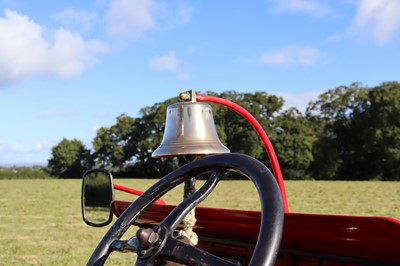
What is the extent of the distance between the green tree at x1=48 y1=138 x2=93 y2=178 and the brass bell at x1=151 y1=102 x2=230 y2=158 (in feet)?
152

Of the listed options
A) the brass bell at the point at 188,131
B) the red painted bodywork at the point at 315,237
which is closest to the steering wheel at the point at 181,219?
the red painted bodywork at the point at 315,237

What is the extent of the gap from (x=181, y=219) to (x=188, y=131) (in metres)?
0.75

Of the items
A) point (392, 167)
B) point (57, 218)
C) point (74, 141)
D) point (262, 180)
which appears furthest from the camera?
point (74, 141)

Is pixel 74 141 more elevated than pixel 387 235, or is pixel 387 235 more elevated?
pixel 74 141

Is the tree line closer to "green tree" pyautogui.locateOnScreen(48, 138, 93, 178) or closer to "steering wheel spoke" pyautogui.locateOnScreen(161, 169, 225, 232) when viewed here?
"green tree" pyautogui.locateOnScreen(48, 138, 93, 178)

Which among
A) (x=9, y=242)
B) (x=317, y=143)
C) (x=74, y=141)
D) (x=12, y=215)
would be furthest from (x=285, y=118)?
(x=9, y=242)

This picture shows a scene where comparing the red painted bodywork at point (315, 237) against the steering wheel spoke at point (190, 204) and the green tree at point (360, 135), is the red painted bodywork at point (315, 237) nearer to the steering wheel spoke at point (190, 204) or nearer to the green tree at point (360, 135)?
the steering wheel spoke at point (190, 204)

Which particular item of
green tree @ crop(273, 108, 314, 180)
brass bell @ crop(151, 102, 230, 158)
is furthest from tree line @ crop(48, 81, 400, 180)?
brass bell @ crop(151, 102, 230, 158)

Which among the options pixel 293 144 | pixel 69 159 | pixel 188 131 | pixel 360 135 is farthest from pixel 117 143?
pixel 188 131

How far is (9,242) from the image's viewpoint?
8.19 m

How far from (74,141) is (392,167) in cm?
2825

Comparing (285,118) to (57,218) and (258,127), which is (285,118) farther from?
(258,127)

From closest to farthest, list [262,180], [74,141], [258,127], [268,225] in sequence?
[268,225], [262,180], [258,127], [74,141]

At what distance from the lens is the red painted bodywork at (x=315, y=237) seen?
1433 mm
